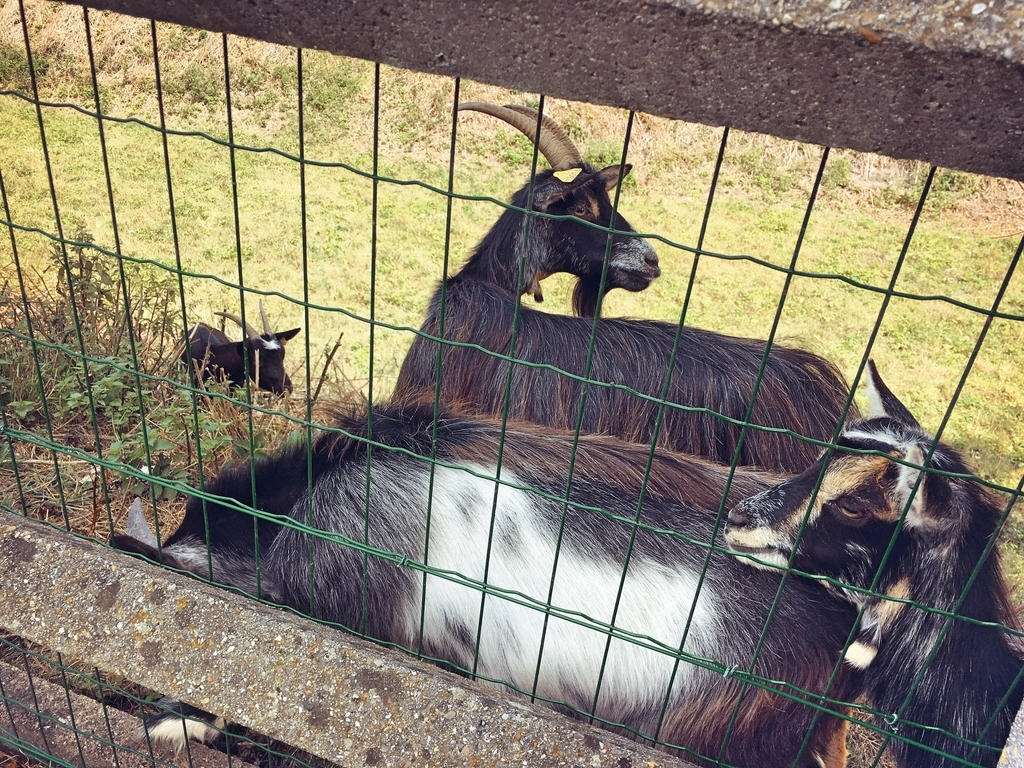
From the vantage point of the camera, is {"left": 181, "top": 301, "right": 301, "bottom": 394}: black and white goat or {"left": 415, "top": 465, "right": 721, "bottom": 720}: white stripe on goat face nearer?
{"left": 415, "top": 465, "right": 721, "bottom": 720}: white stripe on goat face

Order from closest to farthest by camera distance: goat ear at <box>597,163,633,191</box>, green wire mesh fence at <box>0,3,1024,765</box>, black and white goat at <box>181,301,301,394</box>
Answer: green wire mesh fence at <box>0,3,1024,765</box> < goat ear at <box>597,163,633,191</box> < black and white goat at <box>181,301,301,394</box>

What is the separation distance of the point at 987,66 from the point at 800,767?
7.42 ft

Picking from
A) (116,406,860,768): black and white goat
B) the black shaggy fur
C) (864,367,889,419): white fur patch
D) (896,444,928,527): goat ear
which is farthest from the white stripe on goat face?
the black shaggy fur

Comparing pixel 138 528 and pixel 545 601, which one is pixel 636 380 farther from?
pixel 138 528

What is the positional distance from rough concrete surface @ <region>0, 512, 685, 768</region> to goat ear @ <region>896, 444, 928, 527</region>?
3.18 ft

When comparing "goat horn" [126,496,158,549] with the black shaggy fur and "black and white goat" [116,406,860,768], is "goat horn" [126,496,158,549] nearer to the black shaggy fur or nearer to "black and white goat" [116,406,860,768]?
"black and white goat" [116,406,860,768]

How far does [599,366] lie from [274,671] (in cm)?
232

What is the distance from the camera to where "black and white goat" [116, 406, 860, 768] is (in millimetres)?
2678

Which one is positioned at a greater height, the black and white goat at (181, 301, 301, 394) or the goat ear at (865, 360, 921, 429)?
the goat ear at (865, 360, 921, 429)

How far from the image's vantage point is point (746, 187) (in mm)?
9008

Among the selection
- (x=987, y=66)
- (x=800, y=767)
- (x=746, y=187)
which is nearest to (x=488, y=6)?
(x=987, y=66)

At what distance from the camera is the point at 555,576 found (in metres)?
2.60

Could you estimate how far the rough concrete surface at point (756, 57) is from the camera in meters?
1.41

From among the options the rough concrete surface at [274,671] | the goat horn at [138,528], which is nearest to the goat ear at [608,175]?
the goat horn at [138,528]
